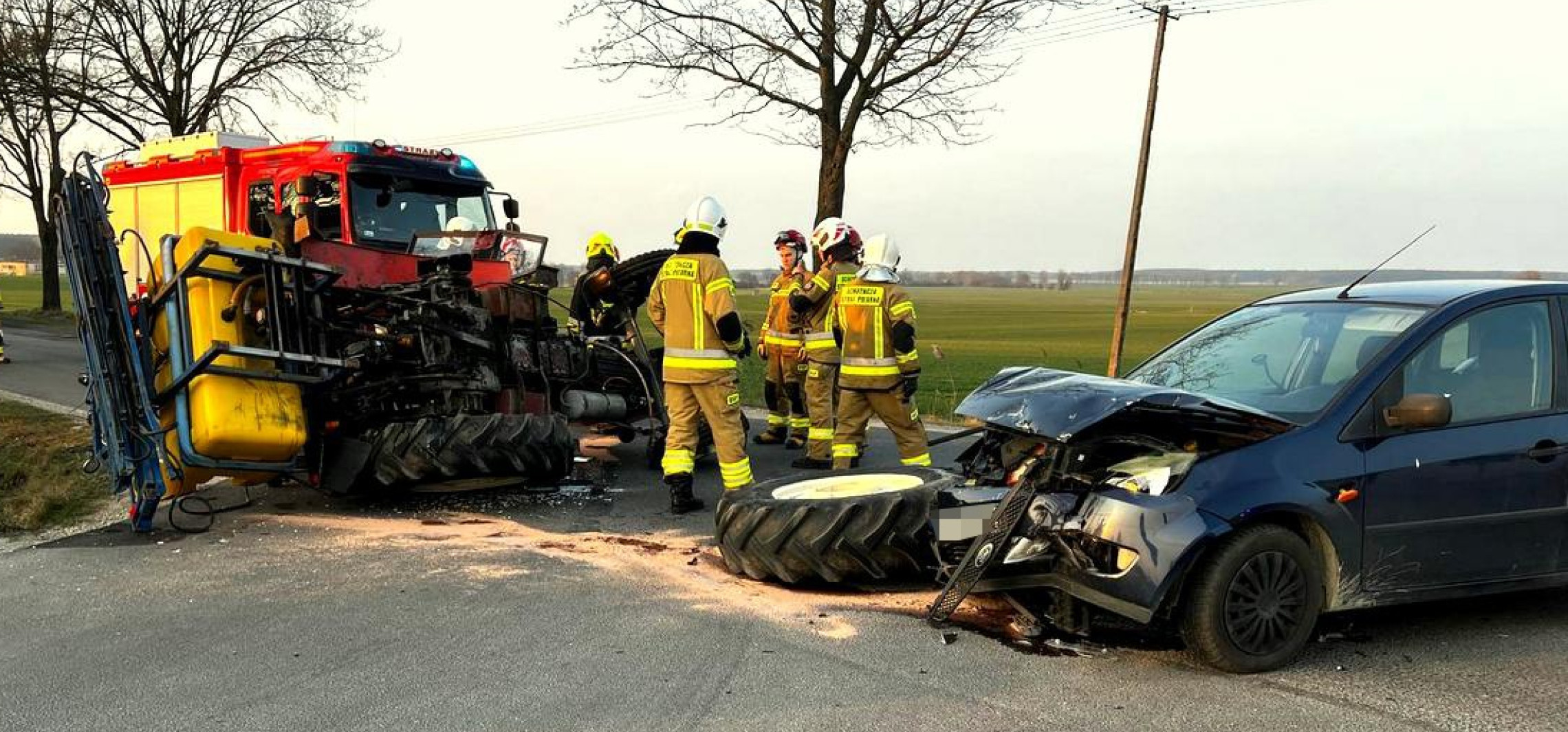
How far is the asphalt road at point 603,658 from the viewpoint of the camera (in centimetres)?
348

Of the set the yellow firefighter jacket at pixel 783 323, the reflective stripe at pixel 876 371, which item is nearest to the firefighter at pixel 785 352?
the yellow firefighter jacket at pixel 783 323

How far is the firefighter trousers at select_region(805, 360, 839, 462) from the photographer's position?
27.5 ft

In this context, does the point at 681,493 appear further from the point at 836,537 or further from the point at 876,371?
the point at 836,537

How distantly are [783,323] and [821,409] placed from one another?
1.36 meters

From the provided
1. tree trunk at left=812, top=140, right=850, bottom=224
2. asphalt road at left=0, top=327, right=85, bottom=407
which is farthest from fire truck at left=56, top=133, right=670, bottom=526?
tree trunk at left=812, top=140, right=850, bottom=224

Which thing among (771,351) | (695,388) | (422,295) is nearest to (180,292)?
(422,295)

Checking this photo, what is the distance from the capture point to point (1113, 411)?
3.93 metres

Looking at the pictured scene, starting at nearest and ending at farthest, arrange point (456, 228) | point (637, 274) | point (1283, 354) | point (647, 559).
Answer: point (1283, 354)
point (647, 559)
point (637, 274)
point (456, 228)

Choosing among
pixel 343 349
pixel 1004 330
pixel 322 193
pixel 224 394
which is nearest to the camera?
pixel 224 394

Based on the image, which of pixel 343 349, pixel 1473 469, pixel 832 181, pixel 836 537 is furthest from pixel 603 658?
pixel 832 181

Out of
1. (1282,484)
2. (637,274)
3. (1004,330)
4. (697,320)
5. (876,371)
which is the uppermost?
(637,274)

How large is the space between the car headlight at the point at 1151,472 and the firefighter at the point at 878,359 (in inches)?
117

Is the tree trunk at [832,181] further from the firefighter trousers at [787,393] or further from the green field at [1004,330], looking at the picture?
the firefighter trousers at [787,393]

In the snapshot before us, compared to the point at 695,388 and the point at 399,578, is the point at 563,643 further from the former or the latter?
the point at 695,388
